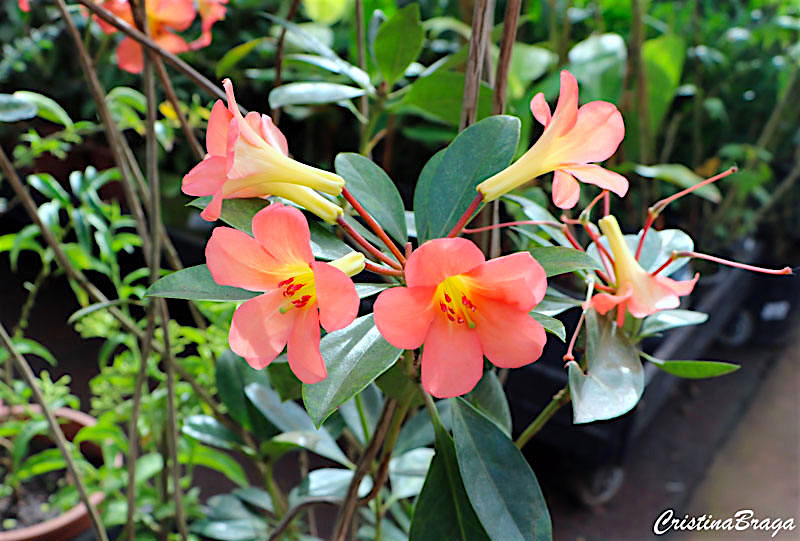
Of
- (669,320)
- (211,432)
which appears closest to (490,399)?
(669,320)

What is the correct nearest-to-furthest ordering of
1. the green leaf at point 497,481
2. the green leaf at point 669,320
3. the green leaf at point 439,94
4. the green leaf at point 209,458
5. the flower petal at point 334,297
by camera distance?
the flower petal at point 334,297
the green leaf at point 497,481
the green leaf at point 669,320
the green leaf at point 439,94
the green leaf at point 209,458

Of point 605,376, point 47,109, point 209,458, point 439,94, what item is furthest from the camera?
point 209,458

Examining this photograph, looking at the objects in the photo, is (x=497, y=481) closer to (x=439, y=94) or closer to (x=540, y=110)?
(x=540, y=110)

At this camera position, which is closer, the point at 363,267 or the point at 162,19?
the point at 363,267

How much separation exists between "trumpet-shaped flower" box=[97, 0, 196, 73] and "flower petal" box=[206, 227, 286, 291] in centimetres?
41

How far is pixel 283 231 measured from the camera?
31 cm

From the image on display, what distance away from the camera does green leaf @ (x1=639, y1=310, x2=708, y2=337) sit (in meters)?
0.51

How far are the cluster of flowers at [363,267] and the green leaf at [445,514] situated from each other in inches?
5.3

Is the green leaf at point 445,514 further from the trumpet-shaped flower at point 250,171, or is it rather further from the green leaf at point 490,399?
the trumpet-shaped flower at point 250,171

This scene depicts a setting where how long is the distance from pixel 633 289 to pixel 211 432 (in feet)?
1.60

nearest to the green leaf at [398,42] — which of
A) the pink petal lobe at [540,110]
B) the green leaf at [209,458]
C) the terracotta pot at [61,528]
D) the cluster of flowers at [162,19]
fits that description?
the cluster of flowers at [162,19]

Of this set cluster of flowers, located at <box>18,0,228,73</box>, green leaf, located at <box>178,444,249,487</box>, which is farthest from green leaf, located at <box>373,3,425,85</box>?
green leaf, located at <box>178,444,249,487</box>

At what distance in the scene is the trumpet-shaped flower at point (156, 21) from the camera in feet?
2.13

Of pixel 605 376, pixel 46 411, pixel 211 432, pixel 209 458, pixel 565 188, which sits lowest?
pixel 209 458
